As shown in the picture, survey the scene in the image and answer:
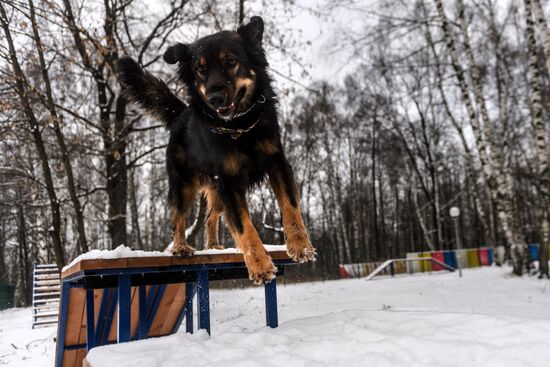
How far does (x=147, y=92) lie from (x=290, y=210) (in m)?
A: 1.88

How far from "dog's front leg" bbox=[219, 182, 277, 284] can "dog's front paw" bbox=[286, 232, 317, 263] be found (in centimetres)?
15

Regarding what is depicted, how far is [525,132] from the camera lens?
22.0 metres

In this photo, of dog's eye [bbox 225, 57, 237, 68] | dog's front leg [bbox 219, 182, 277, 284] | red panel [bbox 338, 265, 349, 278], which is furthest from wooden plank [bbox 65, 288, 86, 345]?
red panel [bbox 338, 265, 349, 278]

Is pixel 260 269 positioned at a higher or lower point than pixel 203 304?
higher

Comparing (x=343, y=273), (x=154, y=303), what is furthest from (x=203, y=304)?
→ (x=343, y=273)

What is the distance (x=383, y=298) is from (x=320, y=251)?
66.0 feet

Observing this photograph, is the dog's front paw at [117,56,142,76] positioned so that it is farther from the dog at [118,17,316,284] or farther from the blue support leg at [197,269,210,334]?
the blue support leg at [197,269,210,334]

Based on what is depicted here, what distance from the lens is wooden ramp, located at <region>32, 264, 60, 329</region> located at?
32.3ft

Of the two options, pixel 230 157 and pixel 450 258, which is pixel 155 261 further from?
pixel 450 258

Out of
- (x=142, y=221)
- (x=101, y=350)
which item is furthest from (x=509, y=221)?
(x=142, y=221)

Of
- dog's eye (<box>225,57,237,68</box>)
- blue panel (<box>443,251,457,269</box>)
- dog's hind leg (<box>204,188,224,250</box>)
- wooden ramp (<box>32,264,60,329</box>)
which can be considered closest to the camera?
dog's eye (<box>225,57,237,68</box>)

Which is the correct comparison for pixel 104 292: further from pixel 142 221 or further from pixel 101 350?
pixel 142 221

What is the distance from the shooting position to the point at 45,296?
37.0ft


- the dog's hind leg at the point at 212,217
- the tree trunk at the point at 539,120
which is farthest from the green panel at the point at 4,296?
the tree trunk at the point at 539,120
